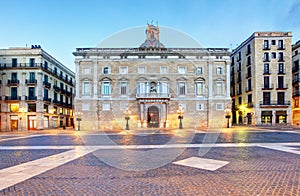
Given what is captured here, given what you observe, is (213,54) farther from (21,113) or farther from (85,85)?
(21,113)

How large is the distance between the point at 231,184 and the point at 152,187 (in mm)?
1988

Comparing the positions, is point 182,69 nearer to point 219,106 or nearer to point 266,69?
point 219,106

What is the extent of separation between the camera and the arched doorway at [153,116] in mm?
36500

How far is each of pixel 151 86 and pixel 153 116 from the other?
5.00 metres

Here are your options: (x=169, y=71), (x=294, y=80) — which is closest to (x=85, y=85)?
(x=169, y=71)

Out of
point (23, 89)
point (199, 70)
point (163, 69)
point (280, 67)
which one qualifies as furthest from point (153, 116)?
point (280, 67)

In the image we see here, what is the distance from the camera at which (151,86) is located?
1436 inches

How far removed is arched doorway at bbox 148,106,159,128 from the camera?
3650cm

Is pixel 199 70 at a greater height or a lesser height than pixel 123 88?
greater

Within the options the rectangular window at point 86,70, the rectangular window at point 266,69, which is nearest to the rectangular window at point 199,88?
the rectangular window at point 266,69

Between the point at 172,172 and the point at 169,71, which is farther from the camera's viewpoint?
the point at 169,71

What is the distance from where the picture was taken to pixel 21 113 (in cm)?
3659

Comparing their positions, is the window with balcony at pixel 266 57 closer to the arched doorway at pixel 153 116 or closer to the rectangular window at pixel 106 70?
the arched doorway at pixel 153 116

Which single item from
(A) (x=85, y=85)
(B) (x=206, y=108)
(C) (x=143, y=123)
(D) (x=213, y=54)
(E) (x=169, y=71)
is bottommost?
(C) (x=143, y=123)
